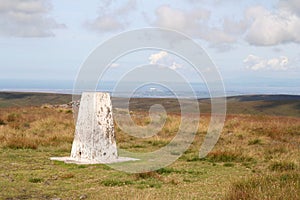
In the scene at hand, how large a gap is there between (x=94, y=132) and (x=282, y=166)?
5.23 metres

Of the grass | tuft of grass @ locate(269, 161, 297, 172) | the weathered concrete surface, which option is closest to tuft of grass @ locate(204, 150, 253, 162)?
the grass

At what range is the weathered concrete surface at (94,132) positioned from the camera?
12.5 metres

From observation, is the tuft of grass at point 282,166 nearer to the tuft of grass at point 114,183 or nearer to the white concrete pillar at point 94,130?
the tuft of grass at point 114,183

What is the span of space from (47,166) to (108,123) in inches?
85.6

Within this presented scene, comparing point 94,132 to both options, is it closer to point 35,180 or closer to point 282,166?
point 35,180

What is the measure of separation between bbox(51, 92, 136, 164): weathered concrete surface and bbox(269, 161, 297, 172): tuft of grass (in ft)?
14.6

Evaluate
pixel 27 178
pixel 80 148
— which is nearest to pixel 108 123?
pixel 80 148

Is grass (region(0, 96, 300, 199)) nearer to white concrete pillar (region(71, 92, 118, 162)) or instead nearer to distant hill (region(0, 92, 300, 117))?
white concrete pillar (region(71, 92, 118, 162))

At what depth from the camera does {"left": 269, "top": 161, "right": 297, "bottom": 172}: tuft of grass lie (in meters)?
11.4

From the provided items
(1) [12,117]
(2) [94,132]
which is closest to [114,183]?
(2) [94,132]

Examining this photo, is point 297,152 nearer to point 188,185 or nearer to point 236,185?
point 188,185

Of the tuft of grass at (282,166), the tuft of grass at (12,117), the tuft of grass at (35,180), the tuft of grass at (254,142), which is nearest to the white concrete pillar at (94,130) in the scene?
the tuft of grass at (35,180)

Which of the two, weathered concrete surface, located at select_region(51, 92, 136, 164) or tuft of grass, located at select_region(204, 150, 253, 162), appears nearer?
weathered concrete surface, located at select_region(51, 92, 136, 164)

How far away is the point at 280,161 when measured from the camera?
11.9m
